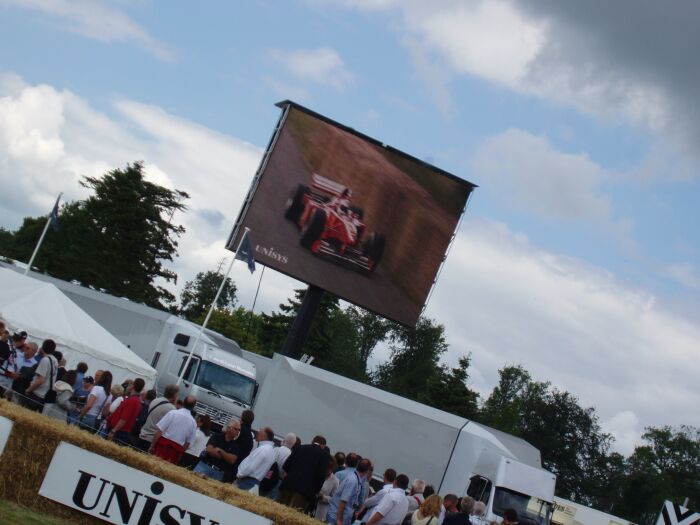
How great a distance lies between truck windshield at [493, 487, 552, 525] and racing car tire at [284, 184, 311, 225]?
1236 cm

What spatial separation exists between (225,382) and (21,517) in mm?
18676

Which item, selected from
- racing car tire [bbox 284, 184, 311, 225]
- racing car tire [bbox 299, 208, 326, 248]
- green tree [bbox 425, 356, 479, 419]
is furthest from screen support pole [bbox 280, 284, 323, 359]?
green tree [bbox 425, 356, 479, 419]

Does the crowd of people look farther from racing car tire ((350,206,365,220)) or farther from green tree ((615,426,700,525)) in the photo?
green tree ((615,426,700,525))

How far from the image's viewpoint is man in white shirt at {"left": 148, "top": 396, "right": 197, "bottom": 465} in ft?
40.0

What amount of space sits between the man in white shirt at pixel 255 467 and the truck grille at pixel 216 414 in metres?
15.1

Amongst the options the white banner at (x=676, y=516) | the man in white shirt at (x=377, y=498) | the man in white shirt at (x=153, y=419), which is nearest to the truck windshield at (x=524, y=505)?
the white banner at (x=676, y=516)

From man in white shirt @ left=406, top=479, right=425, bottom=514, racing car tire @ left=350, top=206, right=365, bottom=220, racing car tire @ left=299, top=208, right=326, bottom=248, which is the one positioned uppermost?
racing car tire @ left=350, top=206, right=365, bottom=220

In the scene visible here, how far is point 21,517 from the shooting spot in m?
9.62

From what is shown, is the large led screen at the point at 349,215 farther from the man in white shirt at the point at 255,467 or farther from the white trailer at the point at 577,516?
the white trailer at the point at 577,516

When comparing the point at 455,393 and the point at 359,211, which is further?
the point at 455,393

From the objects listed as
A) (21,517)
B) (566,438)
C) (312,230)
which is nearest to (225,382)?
(312,230)

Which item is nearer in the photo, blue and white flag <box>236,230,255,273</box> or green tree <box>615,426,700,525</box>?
blue and white flag <box>236,230,255,273</box>

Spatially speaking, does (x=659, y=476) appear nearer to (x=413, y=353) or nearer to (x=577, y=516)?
(x=413, y=353)

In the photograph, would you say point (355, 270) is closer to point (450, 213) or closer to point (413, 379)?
point (450, 213)
